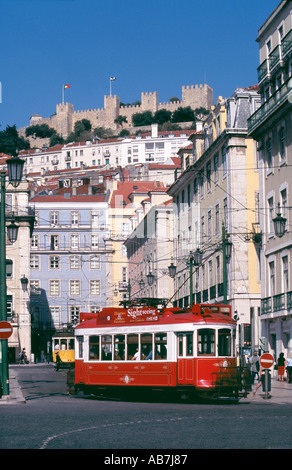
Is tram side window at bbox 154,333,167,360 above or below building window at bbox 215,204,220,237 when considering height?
below

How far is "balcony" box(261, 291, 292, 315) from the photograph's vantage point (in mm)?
38312

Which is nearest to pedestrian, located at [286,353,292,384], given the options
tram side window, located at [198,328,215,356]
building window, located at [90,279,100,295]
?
tram side window, located at [198,328,215,356]

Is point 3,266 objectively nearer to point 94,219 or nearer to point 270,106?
point 270,106

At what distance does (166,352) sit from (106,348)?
→ 9.04 feet

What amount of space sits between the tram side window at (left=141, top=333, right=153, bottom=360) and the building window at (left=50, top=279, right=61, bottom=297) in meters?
66.2

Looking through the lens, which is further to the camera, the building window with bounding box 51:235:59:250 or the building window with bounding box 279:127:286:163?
the building window with bounding box 51:235:59:250

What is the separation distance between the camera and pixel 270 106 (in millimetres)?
40531

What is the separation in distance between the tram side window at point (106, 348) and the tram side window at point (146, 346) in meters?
1.50

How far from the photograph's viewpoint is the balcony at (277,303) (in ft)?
126

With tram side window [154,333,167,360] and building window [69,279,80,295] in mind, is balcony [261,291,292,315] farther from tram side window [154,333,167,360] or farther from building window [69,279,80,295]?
building window [69,279,80,295]

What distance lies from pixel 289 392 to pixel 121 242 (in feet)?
214

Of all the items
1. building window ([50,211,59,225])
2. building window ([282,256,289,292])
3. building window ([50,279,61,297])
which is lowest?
building window ([282,256,289,292])

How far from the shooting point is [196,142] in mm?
58031
